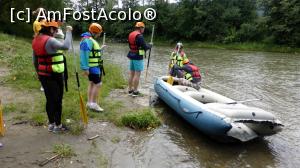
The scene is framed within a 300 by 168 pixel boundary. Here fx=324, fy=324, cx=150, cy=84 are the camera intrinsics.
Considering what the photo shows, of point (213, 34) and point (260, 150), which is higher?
point (213, 34)

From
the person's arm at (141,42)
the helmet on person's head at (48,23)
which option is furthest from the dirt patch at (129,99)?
the helmet on person's head at (48,23)

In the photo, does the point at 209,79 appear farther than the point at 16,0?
No

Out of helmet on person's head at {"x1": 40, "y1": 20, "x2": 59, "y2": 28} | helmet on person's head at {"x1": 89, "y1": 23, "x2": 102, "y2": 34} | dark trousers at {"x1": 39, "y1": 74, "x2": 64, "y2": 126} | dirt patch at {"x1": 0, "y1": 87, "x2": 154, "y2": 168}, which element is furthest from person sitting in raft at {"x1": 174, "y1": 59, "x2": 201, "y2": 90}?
helmet on person's head at {"x1": 40, "y1": 20, "x2": 59, "y2": 28}

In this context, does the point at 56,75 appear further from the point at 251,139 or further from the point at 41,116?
the point at 251,139

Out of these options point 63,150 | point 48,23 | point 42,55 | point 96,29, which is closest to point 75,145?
point 63,150

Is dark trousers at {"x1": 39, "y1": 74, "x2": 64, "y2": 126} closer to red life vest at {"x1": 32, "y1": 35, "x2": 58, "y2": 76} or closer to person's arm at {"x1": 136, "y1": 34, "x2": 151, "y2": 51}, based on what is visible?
red life vest at {"x1": 32, "y1": 35, "x2": 58, "y2": 76}

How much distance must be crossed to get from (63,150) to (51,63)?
1122 mm

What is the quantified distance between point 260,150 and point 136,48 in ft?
10.7

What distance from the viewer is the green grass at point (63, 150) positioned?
12.6 ft

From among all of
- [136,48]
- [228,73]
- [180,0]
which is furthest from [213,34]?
[136,48]

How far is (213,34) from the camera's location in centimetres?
3494

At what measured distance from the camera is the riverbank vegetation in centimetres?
2622

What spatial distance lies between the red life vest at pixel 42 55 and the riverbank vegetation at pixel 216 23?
737 inches

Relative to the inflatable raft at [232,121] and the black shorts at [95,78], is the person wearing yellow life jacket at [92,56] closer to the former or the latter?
the black shorts at [95,78]
